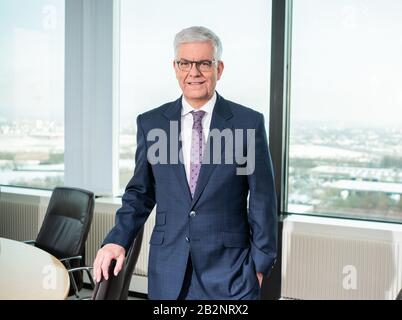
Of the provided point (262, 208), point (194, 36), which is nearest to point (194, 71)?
point (194, 36)

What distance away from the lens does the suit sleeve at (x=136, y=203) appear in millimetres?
1720

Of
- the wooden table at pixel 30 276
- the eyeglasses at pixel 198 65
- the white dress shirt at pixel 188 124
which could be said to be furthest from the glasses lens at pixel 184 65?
the wooden table at pixel 30 276

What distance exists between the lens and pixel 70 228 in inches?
122

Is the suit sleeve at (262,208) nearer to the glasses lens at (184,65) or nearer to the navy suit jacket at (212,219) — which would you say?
the navy suit jacket at (212,219)

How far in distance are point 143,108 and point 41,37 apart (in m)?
1.46

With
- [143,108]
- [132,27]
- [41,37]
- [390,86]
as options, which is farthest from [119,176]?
[390,86]

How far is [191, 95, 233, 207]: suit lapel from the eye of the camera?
1686mm

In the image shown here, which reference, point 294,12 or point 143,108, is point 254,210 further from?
point 143,108

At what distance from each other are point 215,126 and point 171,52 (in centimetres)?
263

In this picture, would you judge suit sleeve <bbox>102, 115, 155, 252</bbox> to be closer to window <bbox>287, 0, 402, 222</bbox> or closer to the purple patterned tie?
the purple patterned tie

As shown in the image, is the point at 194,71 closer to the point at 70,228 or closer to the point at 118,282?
the point at 118,282

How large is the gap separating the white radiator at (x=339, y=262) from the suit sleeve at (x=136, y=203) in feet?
6.55

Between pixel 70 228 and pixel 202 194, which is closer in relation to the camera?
pixel 202 194

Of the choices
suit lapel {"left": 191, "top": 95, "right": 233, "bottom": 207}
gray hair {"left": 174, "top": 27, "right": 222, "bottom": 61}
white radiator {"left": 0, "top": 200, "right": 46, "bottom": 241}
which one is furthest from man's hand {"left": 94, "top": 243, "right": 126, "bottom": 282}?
white radiator {"left": 0, "top": 200, "right": 46, "bottom": 241}
